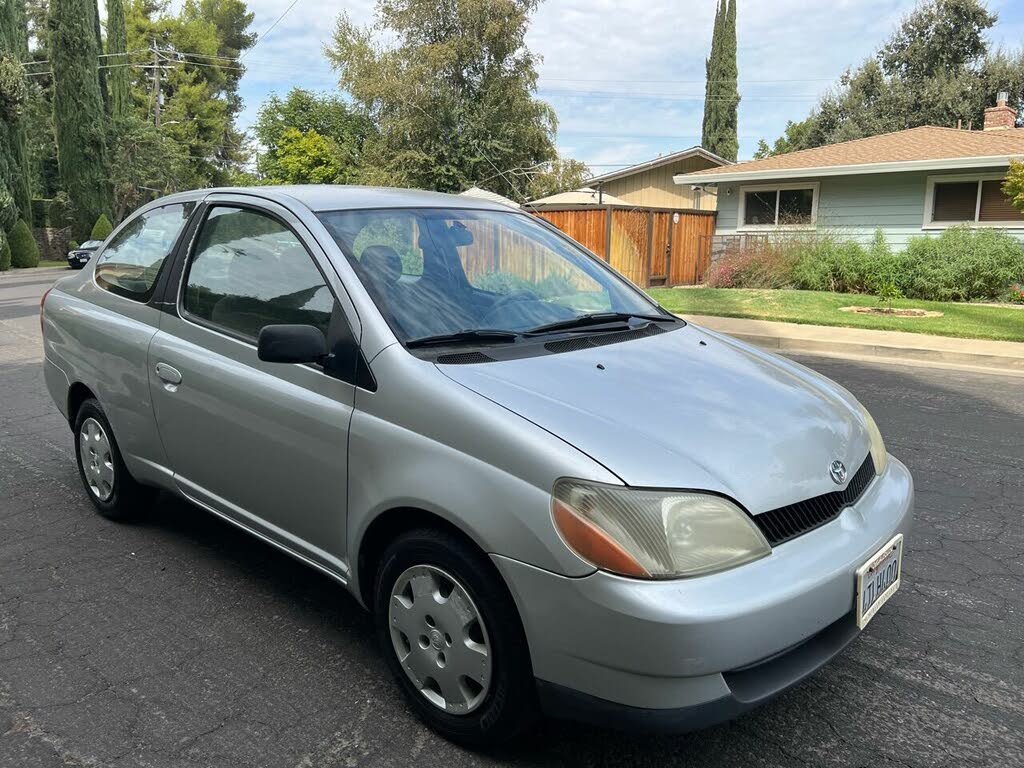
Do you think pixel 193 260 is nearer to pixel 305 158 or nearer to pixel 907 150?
pixel 907 150

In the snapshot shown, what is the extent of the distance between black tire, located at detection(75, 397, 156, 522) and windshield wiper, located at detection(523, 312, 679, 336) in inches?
91.9

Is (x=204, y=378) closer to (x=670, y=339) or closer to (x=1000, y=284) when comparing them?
(x=670, y=339)

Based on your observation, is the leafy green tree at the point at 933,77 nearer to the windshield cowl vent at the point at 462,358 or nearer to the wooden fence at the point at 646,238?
the wooden fence at the point at 646,238

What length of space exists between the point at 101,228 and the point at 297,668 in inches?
1412

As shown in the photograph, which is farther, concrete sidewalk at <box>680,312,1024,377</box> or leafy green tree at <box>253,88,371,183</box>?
leafy green tree at <box>253,88,371,183</box>

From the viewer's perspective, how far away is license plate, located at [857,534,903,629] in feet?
7.70

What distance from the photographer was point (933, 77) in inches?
1437

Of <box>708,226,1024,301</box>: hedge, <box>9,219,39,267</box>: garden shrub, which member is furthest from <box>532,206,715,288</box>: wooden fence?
<box>9,219,39,267</box>: garden shrub

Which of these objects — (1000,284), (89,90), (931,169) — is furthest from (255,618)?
(89,90)

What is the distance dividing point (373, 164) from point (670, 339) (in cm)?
3303

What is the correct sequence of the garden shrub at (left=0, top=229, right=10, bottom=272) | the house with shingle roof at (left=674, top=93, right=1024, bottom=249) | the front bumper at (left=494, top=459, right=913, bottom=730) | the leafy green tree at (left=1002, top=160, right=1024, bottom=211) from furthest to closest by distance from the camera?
the garden shrub at (left=0, top=229, right=10, bottom=272)
the house with shingle roof at (left=674, top=93, right=1024, bottom=249)
the leafy green tree at (left=1002, top=160, right=1024, bottom=211)
the front bumper at (left=494, top=459, right=913, bottom=730)

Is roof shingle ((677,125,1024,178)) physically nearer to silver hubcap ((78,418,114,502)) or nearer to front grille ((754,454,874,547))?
front grille ((754,454,874,547))

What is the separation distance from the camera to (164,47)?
187 feet

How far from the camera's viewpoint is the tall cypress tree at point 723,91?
136 ft
